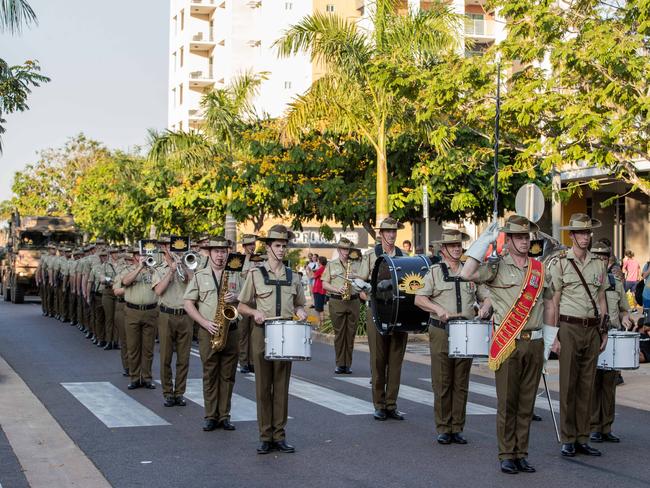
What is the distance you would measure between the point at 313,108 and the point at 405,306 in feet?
43.5

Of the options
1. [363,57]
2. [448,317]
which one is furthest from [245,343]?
[363,57]

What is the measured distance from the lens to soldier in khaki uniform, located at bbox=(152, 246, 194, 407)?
12.7 m

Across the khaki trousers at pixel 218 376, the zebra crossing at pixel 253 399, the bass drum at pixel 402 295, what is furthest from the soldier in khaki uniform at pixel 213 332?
the bass drum at pixel 402 295

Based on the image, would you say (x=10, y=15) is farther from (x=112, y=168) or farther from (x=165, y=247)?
(x=112, y=168)

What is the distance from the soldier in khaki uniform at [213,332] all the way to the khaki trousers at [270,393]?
3.72 feet

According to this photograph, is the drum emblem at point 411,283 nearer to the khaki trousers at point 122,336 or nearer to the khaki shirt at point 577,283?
the khaki shirt at point 577,283

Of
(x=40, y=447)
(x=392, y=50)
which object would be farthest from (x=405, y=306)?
(x=392, y=50)

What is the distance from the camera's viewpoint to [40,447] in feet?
32.8

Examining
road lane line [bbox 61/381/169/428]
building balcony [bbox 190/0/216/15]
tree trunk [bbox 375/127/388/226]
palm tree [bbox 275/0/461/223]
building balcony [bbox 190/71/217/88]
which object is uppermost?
building balcony [bbox 190/0/216/15]

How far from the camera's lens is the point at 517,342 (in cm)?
893

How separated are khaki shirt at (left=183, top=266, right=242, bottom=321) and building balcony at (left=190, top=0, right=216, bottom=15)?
69089 millimetres

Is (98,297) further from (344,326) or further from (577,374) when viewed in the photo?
(577,374)

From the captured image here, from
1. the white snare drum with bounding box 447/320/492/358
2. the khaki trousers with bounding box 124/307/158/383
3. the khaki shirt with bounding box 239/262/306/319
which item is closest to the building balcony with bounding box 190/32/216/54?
the khaki trousers with bounding box 124/307/158/383

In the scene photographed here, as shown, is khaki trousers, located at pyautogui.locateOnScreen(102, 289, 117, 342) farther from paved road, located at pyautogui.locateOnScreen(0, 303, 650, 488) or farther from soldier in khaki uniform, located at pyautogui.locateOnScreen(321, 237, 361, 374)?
soldier in khaki uniform, located at pyautogui.locateOnScreen(321, 237, 361, 374)
